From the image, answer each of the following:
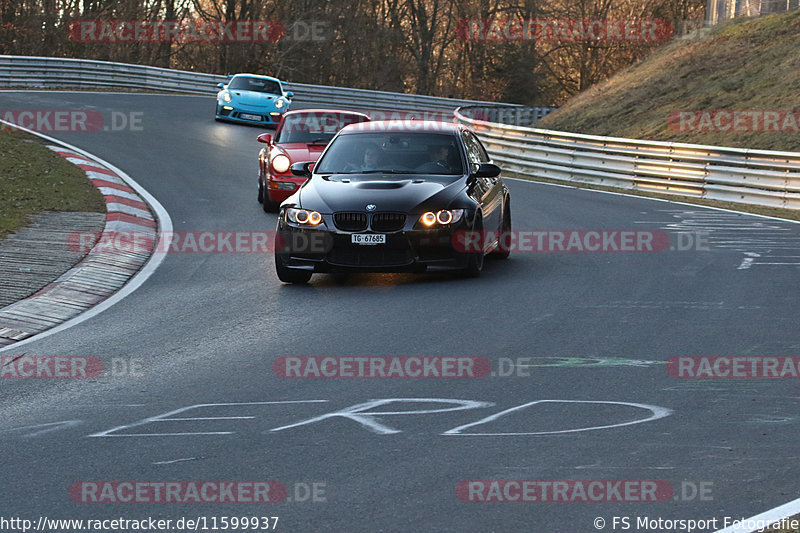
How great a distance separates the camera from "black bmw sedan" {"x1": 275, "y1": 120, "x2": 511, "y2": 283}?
11047 millimetres

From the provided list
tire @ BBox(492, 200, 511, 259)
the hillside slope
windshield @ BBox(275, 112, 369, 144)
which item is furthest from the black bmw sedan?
the hillside slope

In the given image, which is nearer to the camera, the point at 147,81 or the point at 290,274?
the point at 290,274

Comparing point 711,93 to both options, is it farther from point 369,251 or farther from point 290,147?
point 369,251

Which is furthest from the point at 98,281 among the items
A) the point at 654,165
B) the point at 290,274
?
the point at 654,165

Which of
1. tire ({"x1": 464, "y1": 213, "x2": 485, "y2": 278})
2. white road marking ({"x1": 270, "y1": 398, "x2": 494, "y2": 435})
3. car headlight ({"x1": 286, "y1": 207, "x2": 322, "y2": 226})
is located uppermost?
car headlight ({"x1": 286, "y1": 207, "x2": 322, "y2": 226})

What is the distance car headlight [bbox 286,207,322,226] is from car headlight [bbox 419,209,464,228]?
1.00m

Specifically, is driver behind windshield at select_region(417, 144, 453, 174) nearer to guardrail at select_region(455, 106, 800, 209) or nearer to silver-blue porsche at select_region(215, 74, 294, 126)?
guardrail at select_region(455, 106, 800, 209)

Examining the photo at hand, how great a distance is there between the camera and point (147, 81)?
3931 cm

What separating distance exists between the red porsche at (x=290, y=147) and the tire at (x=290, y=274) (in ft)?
14.5

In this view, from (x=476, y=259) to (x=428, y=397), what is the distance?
458cm

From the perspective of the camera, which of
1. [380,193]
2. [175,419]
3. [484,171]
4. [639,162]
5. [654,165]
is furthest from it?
[639,162]

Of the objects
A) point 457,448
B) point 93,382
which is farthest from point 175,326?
point 457,448

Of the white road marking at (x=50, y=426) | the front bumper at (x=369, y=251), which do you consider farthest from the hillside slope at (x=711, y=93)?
the white road marking at (x=50, y=426)

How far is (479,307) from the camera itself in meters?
10.1
